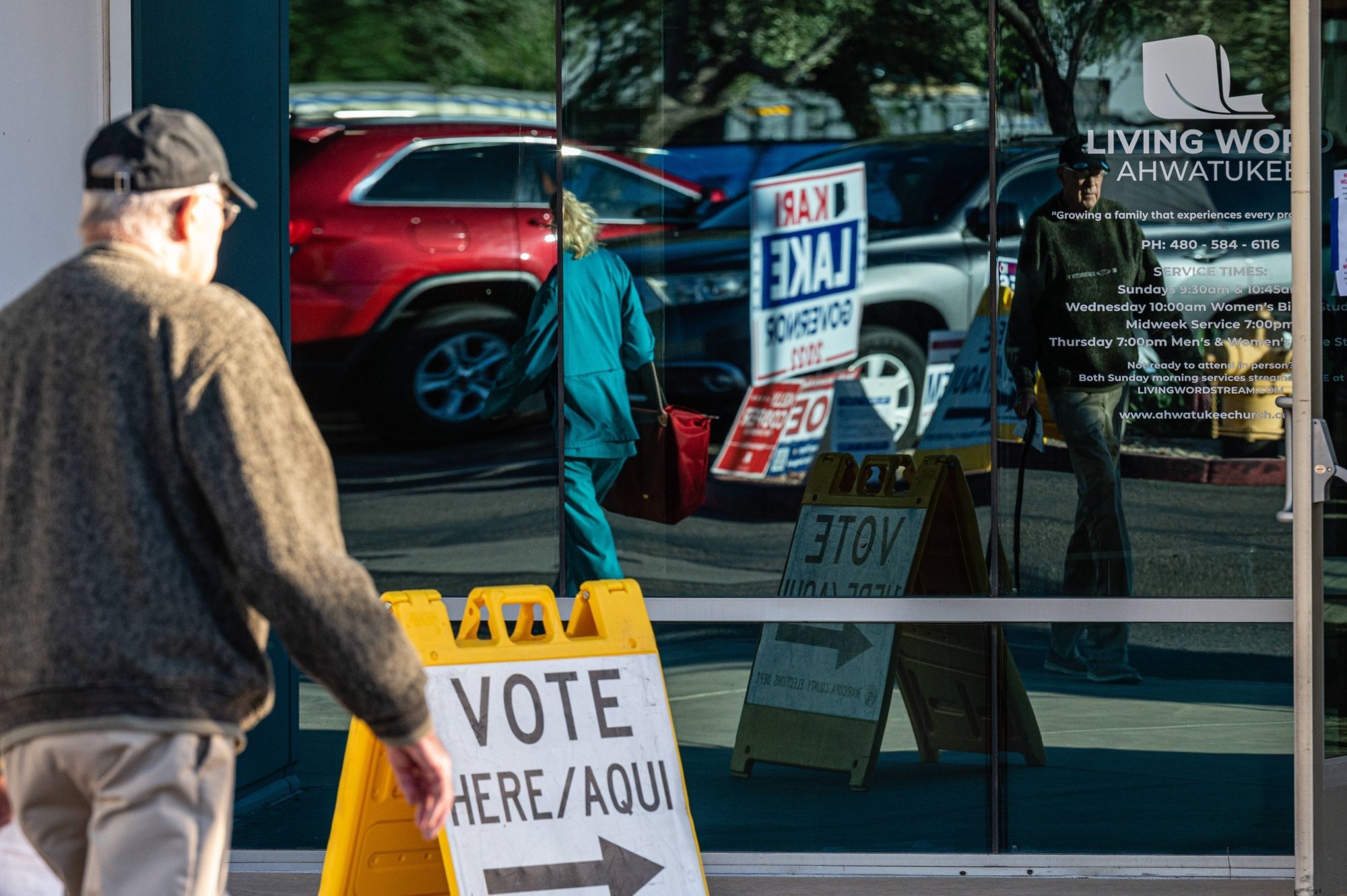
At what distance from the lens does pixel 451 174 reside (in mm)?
5105

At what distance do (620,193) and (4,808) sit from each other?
9.92 feet

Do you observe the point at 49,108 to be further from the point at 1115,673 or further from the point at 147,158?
the point at 1115,673

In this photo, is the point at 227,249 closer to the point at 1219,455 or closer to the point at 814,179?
the point at 814,179

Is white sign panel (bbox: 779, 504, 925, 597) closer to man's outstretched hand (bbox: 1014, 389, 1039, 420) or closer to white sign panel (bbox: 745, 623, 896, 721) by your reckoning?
white sign panel (bbox: 745, 623, 896, 721)

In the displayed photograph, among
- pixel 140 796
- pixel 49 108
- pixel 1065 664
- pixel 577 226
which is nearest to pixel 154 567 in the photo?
pixel 140 796

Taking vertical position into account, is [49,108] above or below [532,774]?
above

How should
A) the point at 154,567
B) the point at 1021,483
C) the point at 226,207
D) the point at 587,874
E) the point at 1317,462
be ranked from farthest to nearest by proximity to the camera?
the point at 1021,483, the point at 1317,462, the point at 587,874, the point at 226,207, the point at 154,567

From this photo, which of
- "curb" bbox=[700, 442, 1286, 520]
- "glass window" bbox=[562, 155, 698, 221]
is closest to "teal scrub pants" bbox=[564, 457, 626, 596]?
"glass window" bbox=[562, 155, 698, 221]

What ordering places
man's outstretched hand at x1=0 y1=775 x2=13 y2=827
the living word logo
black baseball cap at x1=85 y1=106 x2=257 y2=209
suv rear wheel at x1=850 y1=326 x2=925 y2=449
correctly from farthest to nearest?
1. suv rear wheel at x1=850 y1=326 x2=925 y2=449
2. the living word logo
3. man's outstretched hand at x1=0 y1=775 x2=13 y2=827
4. black baseball cap at x1=85 y1=106 x2=257 y2=209

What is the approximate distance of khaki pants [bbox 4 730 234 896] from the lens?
2.30m

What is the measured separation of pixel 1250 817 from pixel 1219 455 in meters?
1.17

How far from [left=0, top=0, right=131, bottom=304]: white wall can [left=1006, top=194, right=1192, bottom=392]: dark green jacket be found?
2861mm

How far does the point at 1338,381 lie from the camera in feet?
16.0

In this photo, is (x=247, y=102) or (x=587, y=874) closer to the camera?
(x=587, y=874)
